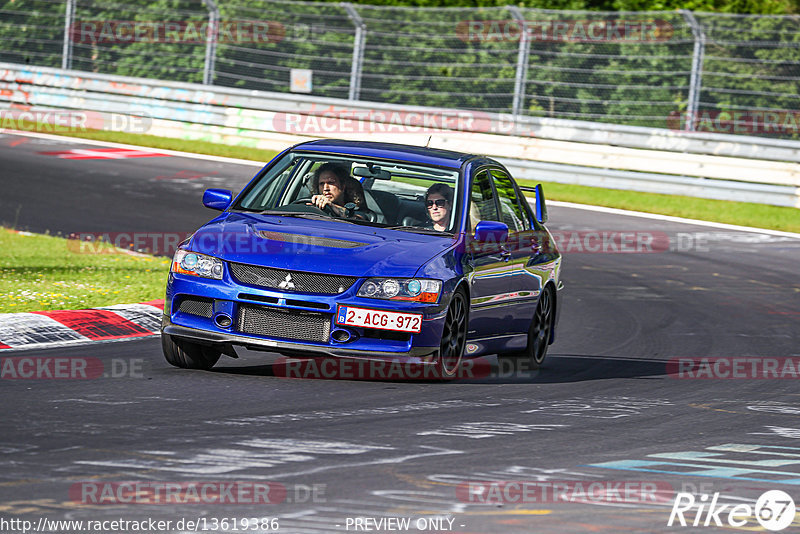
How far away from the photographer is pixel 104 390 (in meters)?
8.01

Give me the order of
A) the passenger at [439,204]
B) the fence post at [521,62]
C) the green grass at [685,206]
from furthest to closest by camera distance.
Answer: the fence post at [521,62] < the green grass at [685,206] < the passenger at [439,204]

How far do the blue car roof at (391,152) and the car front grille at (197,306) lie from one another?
1822mm

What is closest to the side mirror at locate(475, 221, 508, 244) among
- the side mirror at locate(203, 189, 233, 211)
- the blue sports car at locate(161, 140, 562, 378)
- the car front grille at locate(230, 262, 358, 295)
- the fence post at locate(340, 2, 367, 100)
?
the blue sports car at locate(161, 140, 562, 378)

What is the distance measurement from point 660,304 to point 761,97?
9408 millimetres

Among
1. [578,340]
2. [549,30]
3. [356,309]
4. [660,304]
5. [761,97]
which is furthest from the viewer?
[549,30]

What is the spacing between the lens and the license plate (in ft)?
Answer: 27.6

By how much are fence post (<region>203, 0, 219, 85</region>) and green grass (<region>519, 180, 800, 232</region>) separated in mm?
6850

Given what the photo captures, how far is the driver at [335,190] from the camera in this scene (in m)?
9.66

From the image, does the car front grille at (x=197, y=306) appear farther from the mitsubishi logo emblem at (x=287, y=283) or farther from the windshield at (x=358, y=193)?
the windshield at (x=358, y=193)

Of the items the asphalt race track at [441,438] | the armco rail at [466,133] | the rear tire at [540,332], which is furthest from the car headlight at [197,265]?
the armco rail at [466,133]

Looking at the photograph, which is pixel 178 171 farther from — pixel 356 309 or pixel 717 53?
pixel 356 309

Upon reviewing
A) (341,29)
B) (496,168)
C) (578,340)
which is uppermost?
(341,29)

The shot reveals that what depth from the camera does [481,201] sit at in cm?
999

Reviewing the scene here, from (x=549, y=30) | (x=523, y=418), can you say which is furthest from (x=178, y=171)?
(x=523, y=418)
